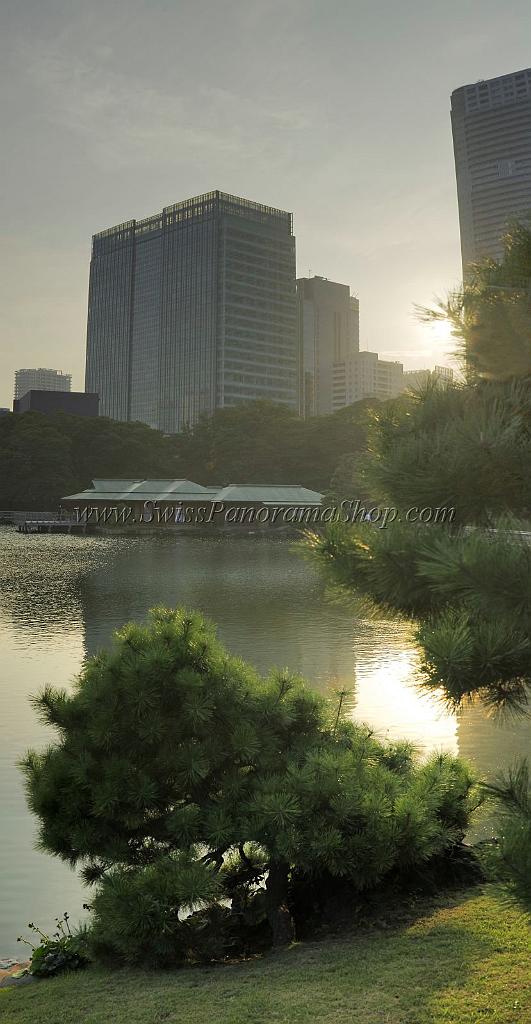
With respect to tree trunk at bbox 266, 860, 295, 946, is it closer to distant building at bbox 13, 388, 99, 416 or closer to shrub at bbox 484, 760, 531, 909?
shrub at bbox 484, 760, 531, 909

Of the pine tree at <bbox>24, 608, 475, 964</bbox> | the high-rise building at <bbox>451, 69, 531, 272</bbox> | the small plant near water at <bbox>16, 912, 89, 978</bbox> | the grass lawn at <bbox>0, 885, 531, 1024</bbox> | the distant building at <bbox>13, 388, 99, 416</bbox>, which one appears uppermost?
the high-rise building at <bbox>451, 69, 531, 272</bbox>

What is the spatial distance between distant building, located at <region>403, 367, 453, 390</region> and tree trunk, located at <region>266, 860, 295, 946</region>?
2.74 metres

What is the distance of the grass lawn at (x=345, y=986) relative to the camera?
3.16 metres

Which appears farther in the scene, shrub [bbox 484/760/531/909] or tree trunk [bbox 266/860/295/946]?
tree trunk [bbox 266/860/295/946]

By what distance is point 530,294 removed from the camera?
3.43m

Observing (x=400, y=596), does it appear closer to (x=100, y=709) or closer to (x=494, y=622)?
(x=494, y=622)

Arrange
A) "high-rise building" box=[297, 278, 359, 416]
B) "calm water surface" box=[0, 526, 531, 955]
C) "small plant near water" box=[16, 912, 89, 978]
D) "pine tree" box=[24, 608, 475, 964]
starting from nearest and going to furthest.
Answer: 1. "pine tree" box=[24, 608, 475, 964]
2. "small plant near water" box=[16, 912, 89, 978]
3. "calm water surface" box=[0, 526, 531, 955]
4. "high-rise building" box=[297, 278, 359, 416]

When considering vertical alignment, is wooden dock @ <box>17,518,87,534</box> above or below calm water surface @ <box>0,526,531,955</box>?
above

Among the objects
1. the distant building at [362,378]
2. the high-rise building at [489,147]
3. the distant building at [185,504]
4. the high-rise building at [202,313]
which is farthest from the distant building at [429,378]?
the distant building at [362,378]

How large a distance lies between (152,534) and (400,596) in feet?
146

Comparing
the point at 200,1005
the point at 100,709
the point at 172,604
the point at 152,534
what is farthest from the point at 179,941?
the point at 152,534

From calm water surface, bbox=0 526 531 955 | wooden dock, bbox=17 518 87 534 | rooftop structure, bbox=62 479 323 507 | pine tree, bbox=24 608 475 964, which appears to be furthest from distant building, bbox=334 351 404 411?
pine tree, bbox=24 608 475 964

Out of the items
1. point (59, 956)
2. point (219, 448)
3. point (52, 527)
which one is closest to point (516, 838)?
point (59, 956)

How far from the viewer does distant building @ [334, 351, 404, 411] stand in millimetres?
149750
